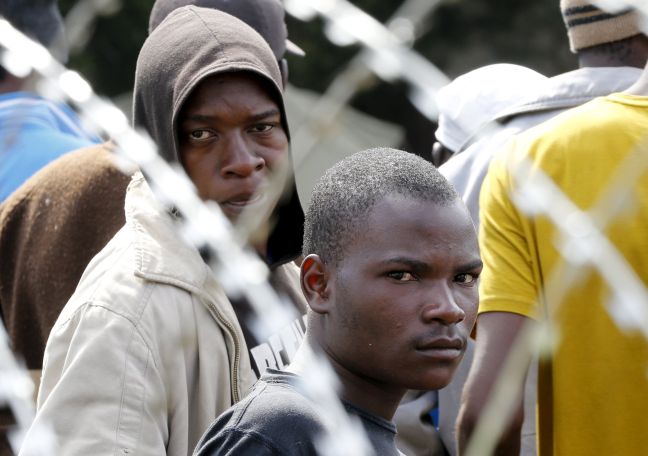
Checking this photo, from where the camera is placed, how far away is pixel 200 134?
2.75m

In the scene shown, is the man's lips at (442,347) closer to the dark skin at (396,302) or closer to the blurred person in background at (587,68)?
the dark skin at (396,302)

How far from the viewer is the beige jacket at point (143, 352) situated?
2.37m

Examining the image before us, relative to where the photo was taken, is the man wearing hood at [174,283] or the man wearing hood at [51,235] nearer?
the man wearing hood at [174,283]

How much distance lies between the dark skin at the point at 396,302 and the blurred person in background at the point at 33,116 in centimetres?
161

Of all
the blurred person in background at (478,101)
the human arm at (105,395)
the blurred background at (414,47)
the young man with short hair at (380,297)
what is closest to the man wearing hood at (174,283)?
the human arm at (105,395)

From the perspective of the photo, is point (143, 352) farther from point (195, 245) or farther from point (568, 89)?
point (568, 89)

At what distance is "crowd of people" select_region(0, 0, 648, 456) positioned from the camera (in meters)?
2.22

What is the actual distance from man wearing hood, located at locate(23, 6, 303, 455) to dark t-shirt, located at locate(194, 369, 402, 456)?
0.32m

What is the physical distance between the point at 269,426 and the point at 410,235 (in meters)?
0.44

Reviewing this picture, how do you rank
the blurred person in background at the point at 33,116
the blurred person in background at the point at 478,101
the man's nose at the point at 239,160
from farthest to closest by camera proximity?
the blurred person in background at the point at 478,101, the blurred person in background at the point at 33,116, the man's nose at the point at 239,160

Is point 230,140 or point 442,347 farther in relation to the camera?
point 230,140

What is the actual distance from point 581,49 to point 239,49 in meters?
1.04

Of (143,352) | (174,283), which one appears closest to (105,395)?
(143,352)

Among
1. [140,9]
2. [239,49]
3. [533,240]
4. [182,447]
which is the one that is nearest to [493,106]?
[533,240]
